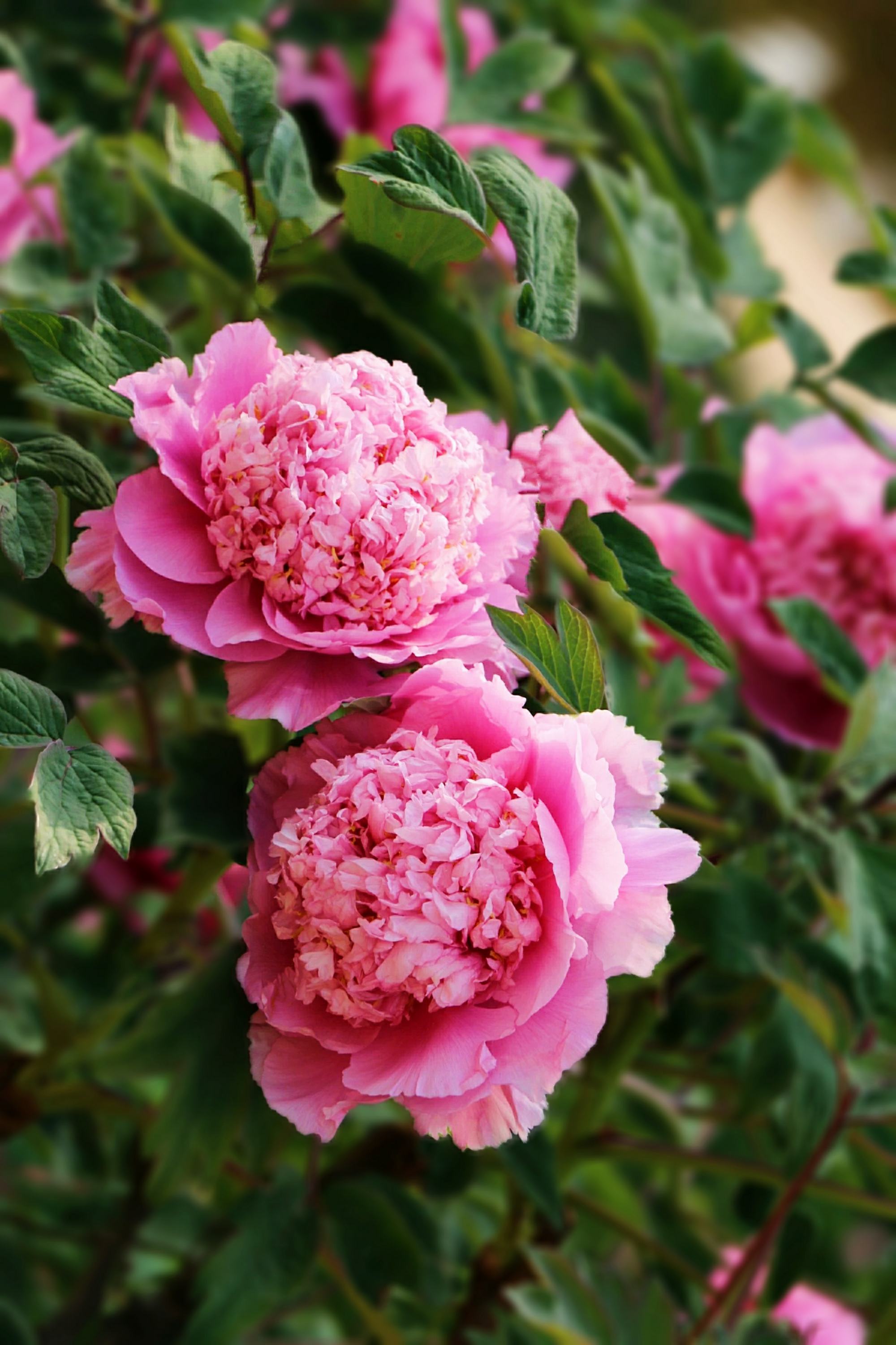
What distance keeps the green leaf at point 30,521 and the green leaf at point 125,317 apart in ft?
0.11

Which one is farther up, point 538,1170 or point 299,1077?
point 299,1077

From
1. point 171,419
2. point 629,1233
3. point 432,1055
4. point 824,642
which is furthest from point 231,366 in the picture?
point 629,1233

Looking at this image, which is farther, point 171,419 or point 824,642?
point 824,642

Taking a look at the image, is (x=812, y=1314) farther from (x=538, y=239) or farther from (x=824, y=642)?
(x=538, y=239)

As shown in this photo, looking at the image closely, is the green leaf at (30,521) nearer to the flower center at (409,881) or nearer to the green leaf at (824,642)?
the flower center at (409,881)

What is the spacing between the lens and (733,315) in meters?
1.15

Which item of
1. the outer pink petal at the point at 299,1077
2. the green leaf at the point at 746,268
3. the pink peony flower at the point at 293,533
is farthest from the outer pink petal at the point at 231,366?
the green leaf at the point at 746,268

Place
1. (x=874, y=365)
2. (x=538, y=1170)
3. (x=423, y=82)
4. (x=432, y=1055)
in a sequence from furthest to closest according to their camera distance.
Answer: (x=423, y=82) → (x=874, y=365) → (x=538, y=1170) → (x=432, y=1055)

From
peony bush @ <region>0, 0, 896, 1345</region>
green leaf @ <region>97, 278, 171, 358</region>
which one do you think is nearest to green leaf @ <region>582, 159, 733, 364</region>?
peony bush @ <region>0, 0, 896, 1345</region>

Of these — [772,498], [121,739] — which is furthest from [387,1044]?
[121,739]

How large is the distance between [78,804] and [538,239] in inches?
5.2

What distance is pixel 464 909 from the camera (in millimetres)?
192

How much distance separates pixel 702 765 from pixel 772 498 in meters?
0.10

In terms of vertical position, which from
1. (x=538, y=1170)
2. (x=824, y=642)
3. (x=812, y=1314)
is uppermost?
(x=824, y=642)
